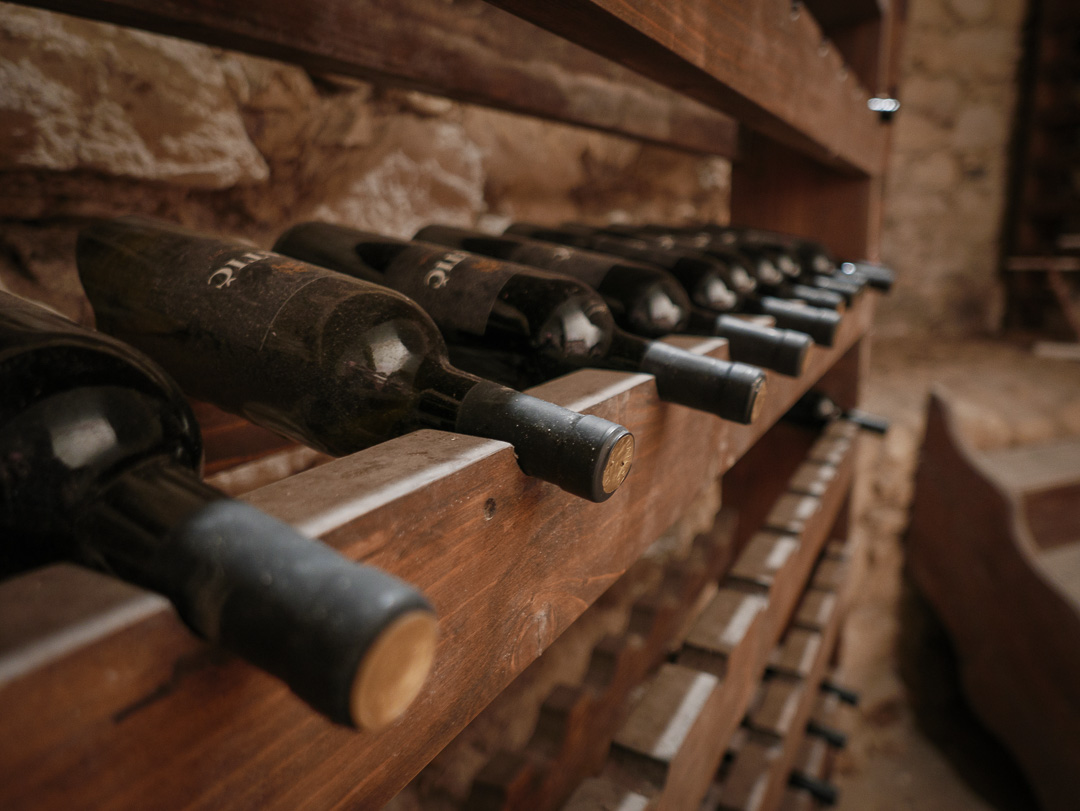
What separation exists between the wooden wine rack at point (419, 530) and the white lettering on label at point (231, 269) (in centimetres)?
14

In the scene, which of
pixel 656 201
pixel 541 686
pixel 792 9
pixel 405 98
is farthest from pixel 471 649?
pixel 656 201

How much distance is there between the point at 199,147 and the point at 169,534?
0.76 metres

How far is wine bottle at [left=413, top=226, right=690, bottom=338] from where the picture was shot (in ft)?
2.20

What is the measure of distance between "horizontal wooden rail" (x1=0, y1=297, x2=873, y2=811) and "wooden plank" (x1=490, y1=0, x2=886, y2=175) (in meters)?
0.24

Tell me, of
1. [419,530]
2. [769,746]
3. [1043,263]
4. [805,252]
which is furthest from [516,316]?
[1043,263]

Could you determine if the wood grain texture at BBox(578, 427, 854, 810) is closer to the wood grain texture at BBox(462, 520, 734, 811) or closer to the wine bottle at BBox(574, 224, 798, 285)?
the wood grain texture at BBox(462, 520, 734, 811)

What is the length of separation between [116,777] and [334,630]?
8cm

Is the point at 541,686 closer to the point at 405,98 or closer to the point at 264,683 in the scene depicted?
the point at 405,98

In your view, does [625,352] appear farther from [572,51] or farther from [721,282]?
[572,51]

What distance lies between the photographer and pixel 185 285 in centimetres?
48

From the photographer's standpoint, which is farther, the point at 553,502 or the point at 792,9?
the point at 792,9

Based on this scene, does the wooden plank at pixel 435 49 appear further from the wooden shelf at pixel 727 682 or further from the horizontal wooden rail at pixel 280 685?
the wooden shelf at pixel 727 682

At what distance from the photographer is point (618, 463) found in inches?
13.9

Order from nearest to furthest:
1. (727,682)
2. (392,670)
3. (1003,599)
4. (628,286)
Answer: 1. (392,670)
2. (628,286)
3. (727,682)
4. (1003,599)
